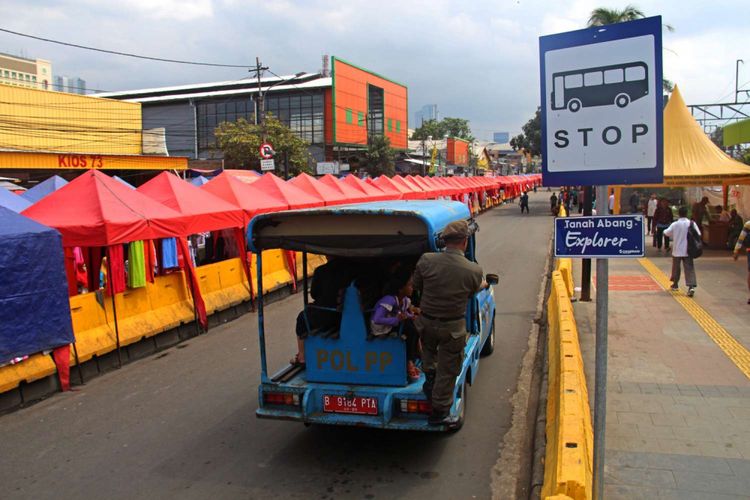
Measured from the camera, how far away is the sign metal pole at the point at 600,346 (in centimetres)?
310

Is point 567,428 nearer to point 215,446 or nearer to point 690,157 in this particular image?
point 215,446

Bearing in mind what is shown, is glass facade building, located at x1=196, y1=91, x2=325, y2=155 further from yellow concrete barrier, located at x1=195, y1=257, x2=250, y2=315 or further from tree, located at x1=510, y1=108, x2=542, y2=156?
yellow concrete barrier, located at x1=195, y1=257, x2=250, y2=315

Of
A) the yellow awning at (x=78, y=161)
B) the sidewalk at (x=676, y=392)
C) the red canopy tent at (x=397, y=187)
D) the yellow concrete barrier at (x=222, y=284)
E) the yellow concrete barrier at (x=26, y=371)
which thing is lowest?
the sidewalk at (x=676, y=392)

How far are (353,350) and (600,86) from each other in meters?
3.22

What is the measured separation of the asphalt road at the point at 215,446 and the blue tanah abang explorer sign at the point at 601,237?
7.87 ft

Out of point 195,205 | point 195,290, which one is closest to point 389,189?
point 195,205

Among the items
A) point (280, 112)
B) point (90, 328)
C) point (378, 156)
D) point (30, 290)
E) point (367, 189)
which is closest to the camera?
point (30, 290)

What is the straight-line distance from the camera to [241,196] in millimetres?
13125

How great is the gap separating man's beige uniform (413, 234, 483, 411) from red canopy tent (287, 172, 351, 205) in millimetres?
13189

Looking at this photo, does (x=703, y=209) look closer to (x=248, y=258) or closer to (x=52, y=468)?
(x=248, y=258)

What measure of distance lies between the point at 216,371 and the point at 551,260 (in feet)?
41.7

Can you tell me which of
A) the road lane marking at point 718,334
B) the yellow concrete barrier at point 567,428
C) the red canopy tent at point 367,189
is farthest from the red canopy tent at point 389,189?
the yellow concrete barrier at point 567,428

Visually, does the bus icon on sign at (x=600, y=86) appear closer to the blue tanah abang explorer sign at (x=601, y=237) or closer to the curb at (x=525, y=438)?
the blue tanah abang explorer sign at (x=601, y=237)

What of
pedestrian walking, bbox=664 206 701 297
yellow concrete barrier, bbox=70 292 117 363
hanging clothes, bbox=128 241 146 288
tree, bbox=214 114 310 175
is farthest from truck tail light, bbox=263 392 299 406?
tree, bbox=214 114 310 175
